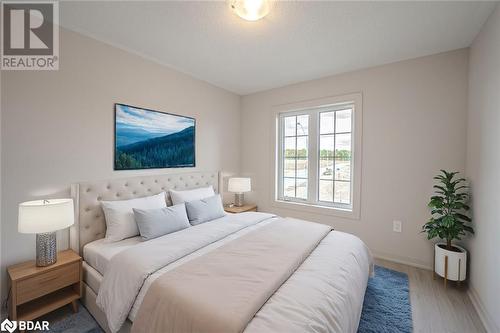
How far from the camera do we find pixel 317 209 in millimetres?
3322

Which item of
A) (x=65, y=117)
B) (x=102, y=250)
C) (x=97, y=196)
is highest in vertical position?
(x=65, y=117)

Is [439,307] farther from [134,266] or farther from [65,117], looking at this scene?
[65,117]

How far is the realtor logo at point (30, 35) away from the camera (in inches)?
68.6

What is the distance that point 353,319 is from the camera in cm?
133

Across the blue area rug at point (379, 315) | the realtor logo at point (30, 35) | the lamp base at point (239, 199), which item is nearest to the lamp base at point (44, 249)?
the blue area rug at point (379, 315)

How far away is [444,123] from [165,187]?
333 centimetres

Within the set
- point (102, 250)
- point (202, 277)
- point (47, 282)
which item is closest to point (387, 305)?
point (202, 277)

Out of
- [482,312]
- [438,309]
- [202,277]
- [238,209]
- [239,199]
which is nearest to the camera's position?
[202,277]

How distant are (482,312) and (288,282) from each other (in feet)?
5.87

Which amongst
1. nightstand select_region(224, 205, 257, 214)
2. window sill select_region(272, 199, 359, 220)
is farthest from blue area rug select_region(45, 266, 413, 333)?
nightstand select_region(224, 205, 257, 214)

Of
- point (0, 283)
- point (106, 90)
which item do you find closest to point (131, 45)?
point (106, 90)

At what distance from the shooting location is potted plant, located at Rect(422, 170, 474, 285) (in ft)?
6.91

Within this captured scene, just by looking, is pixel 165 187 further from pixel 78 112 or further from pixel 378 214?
pixel 378 214

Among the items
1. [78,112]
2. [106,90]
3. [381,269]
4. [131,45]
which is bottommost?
[381,269]
